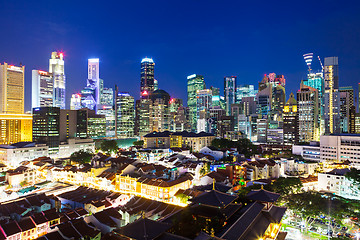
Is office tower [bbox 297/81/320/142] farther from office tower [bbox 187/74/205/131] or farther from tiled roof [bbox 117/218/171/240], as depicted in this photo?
tiled roof [bbox 117/218/171/240]

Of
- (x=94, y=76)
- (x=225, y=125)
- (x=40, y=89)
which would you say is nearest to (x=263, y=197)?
(x=225, y=125)

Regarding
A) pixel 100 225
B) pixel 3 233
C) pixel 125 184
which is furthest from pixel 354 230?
pixel 3 233

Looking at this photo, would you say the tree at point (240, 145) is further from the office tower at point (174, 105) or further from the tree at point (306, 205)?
the office tower at point (174, 105)

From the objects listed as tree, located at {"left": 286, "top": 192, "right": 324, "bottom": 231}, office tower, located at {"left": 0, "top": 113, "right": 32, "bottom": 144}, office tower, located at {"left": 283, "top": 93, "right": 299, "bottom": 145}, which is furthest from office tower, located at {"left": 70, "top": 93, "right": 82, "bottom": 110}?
tree, located at {"left": 286, "top": 192, "right": 324, "bottom": 231}

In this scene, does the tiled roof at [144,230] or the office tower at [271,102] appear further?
the office tower at [271,102]

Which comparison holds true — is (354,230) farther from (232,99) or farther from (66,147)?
(232,99)

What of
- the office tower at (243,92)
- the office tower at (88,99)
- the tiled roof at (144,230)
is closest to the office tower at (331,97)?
the office tower at (243,92)
